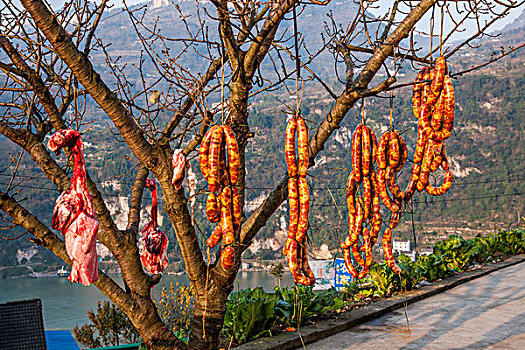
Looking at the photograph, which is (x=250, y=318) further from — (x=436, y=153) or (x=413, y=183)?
(x=436, y=153)

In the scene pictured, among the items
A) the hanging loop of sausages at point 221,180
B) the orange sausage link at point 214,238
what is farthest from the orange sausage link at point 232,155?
the orange sausage link at point 214,238

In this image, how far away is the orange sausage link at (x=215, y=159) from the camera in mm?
1996

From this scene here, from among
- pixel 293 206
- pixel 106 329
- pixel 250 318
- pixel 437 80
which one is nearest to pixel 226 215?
pixel 293 206

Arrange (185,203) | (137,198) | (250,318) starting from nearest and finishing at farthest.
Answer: (185,203), (137,198), (250,318)

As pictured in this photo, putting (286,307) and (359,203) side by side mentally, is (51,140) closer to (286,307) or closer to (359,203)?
(359,203)

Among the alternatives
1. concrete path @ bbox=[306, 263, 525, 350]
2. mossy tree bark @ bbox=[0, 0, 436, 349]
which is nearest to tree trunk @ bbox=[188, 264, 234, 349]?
mossy tree bark @ bbox=[0, 0, 436, 349]

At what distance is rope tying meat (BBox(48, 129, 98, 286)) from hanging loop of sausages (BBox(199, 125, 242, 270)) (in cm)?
73

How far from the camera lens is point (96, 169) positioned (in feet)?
151

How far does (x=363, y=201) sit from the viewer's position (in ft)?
7.71

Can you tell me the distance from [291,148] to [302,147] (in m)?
0.05

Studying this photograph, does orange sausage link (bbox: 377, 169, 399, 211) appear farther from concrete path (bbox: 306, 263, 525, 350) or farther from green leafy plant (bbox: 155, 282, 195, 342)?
green leafy plant (bbox: 155, 282, 195, 342)

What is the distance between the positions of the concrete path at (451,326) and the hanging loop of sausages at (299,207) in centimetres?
283

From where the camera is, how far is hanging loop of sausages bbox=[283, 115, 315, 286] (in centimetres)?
204

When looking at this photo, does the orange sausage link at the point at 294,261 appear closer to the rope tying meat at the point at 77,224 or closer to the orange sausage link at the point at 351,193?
the orange sausage link at the point at 351,193
